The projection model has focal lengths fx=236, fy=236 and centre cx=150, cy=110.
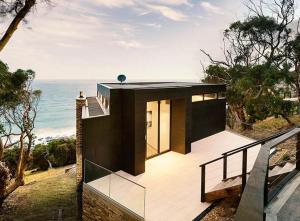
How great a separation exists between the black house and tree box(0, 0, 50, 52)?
391 centimetres

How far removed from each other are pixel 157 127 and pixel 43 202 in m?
6.68

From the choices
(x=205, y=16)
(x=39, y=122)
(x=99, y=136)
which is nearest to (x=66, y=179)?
(x=99, y=136)

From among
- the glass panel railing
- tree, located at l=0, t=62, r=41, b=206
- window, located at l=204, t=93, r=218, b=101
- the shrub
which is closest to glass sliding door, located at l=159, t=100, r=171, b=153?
window, located at l=204, t=93, r=218, b=101

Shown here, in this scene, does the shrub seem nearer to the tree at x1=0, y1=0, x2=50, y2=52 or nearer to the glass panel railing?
the tree at x1=0, y1=0, x2=50, y2=52

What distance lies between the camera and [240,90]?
18641 mm

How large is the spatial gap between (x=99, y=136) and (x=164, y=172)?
2.71m

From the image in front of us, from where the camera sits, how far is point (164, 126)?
10789mm

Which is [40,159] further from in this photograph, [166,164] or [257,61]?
[257,61]

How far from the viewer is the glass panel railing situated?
584 centimetres

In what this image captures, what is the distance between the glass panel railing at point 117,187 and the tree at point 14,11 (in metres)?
5.71

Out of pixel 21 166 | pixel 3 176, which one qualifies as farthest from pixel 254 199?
pixel 21 166

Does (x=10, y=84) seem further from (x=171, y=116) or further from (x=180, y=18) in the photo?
(x=180, y=18)

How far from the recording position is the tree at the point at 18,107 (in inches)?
487

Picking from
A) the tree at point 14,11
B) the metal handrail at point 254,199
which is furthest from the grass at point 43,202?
the metal handrail at point 254,199
